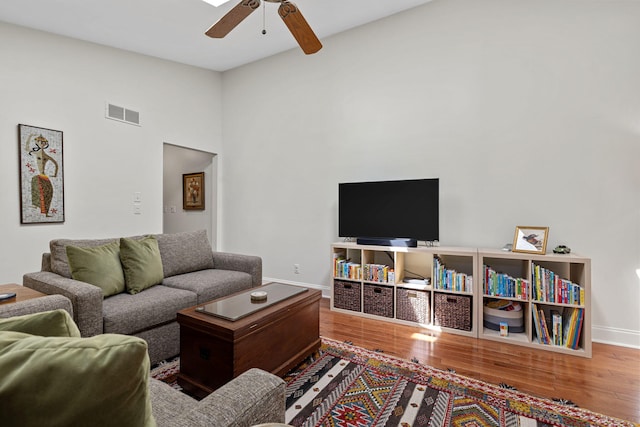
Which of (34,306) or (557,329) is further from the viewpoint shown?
(557,329)

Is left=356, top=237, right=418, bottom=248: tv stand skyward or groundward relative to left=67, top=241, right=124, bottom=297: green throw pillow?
skyward

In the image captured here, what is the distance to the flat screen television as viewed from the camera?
3014 mm

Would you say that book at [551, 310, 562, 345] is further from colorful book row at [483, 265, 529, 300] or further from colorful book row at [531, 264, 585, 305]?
colorful book row at [483, 265, 529, 300]

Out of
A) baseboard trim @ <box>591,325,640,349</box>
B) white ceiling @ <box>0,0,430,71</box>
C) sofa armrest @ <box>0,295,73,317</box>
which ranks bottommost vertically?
baseboard trim @ <box>591,325,640,349</box>

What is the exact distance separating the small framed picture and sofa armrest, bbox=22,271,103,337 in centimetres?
306

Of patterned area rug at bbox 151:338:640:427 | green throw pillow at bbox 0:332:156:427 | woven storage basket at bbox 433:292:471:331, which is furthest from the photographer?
woven storage basket at bbox 433:292:471:331

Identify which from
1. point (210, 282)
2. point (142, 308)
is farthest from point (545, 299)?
point (142, 308)

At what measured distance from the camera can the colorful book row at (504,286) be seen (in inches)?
98.9

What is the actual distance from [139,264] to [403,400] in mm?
2097

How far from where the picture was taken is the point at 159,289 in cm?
247

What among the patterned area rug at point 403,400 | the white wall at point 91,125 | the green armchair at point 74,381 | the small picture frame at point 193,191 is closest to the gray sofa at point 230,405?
the green armchair at point 74,381

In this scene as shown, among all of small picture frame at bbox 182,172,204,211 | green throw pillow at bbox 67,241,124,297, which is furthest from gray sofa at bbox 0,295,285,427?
small picture frame at bbox 182,172,204,211

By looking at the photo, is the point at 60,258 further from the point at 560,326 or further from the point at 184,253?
the point at 560,326

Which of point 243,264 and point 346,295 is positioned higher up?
point 243,264
